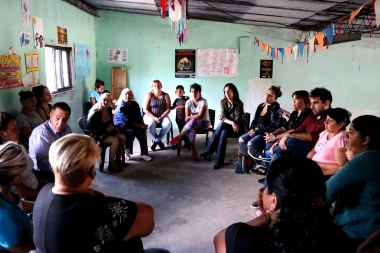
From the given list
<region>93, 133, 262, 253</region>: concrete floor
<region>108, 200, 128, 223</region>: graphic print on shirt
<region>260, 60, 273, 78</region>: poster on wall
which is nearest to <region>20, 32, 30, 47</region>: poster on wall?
<region>93, 133, 262, 253</region>: concrete floor

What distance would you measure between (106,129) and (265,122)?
213cm

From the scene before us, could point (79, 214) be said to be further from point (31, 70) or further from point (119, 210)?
→ point (31, 70)

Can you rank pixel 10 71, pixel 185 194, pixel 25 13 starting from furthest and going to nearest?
1. pixel 25 13
2. pixel 185 194
3. pixel 10 71

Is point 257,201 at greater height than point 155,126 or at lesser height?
greater

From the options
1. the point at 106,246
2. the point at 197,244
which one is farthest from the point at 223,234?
the point at 197,244

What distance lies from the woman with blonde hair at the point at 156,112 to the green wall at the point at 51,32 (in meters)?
1.42

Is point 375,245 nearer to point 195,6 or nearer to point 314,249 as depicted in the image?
point 314,249

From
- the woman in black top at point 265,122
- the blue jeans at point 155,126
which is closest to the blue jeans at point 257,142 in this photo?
the woman in black top at point 265,122

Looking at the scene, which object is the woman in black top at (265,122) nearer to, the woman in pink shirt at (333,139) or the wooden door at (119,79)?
the woman in pink shirt at (333,139)

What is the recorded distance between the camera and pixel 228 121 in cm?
470

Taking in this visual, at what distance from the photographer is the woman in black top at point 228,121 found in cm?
461

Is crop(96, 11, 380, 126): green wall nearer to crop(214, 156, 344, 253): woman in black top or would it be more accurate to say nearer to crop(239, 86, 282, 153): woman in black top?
crop(239, 86, 282, 153): woman in black top

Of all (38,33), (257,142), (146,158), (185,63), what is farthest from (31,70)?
(185,63)

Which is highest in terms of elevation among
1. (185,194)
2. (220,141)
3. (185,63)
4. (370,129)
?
(185,63)
